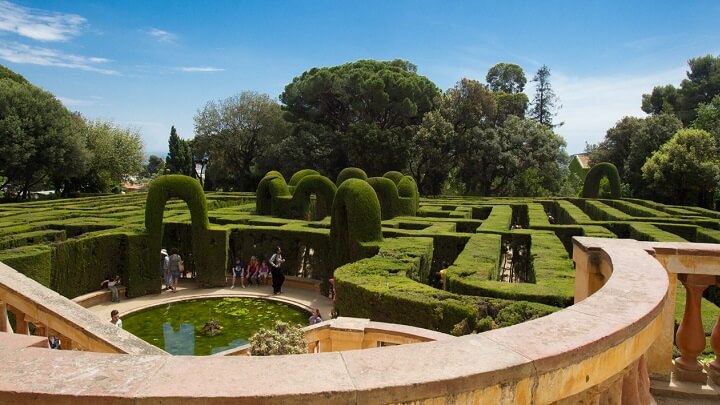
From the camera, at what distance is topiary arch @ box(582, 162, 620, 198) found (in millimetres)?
34469

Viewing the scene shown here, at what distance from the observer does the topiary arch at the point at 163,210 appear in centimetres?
1505

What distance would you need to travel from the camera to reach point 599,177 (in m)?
35.0

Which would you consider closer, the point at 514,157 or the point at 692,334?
the point at 692,334

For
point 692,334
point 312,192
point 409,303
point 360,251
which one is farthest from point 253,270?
point 692,334

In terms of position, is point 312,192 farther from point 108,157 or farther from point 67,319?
point 108,157

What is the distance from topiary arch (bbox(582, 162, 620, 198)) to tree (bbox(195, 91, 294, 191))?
27.6 metres

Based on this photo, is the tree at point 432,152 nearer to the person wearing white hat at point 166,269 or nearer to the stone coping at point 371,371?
the person wearing white hat at point 166,269

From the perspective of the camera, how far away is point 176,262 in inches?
609

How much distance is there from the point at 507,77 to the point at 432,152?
28.2m

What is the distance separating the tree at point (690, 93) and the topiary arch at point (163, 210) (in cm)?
4975

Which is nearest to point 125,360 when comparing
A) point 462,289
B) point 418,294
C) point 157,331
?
point 418,294

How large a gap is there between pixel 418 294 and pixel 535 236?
733 centimetres

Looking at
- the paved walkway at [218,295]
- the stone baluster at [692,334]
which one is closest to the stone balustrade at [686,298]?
the stone baluster at [692,334]

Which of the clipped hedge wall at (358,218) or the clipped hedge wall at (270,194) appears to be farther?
the clipped hedge wall at (270,194)
